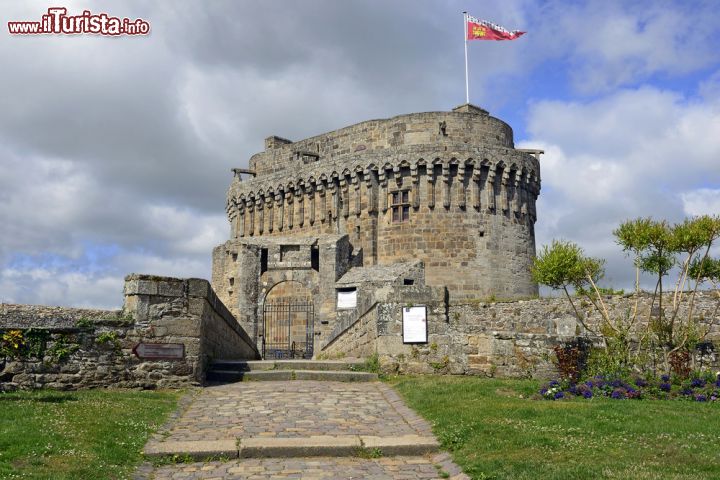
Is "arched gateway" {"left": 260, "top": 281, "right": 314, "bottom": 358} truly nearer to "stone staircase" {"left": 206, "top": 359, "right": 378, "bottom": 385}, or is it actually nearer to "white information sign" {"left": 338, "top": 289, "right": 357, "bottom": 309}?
"white information sign" {"left": 338, "top": 289, "right": 357, "bottom": 309}

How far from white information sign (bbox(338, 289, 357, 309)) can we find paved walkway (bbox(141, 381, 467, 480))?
15.9 m

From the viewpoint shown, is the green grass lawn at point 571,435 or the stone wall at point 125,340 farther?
the stone wall at point 125,340

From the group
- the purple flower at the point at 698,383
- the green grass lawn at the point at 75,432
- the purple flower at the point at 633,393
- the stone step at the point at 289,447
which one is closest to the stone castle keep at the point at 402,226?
the purple flower at the point at 698,383

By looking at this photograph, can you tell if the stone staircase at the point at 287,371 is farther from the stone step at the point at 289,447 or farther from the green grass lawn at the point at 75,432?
the stone step at the point at 289,447

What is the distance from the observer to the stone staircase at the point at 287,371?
1430 cm

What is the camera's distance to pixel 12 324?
37.8 ft

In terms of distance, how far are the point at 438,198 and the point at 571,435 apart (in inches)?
939

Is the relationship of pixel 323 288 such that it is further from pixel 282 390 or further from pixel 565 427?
pixel 565 427

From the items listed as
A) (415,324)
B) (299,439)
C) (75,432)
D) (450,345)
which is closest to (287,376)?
(415,324)

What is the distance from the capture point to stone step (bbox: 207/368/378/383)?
14.3 meters

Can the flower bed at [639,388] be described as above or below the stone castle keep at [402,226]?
below

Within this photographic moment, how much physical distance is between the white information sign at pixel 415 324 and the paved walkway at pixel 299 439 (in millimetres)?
3004

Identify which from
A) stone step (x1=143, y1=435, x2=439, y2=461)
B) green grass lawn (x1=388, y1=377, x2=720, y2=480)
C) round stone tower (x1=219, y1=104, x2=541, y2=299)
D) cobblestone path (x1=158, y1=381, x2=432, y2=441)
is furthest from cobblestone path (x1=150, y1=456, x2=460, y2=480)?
round stone tower (x1=219, y1=104, x2=541, y2=299)

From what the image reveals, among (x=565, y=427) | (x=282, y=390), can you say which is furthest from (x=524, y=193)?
(x=565, y=427)
